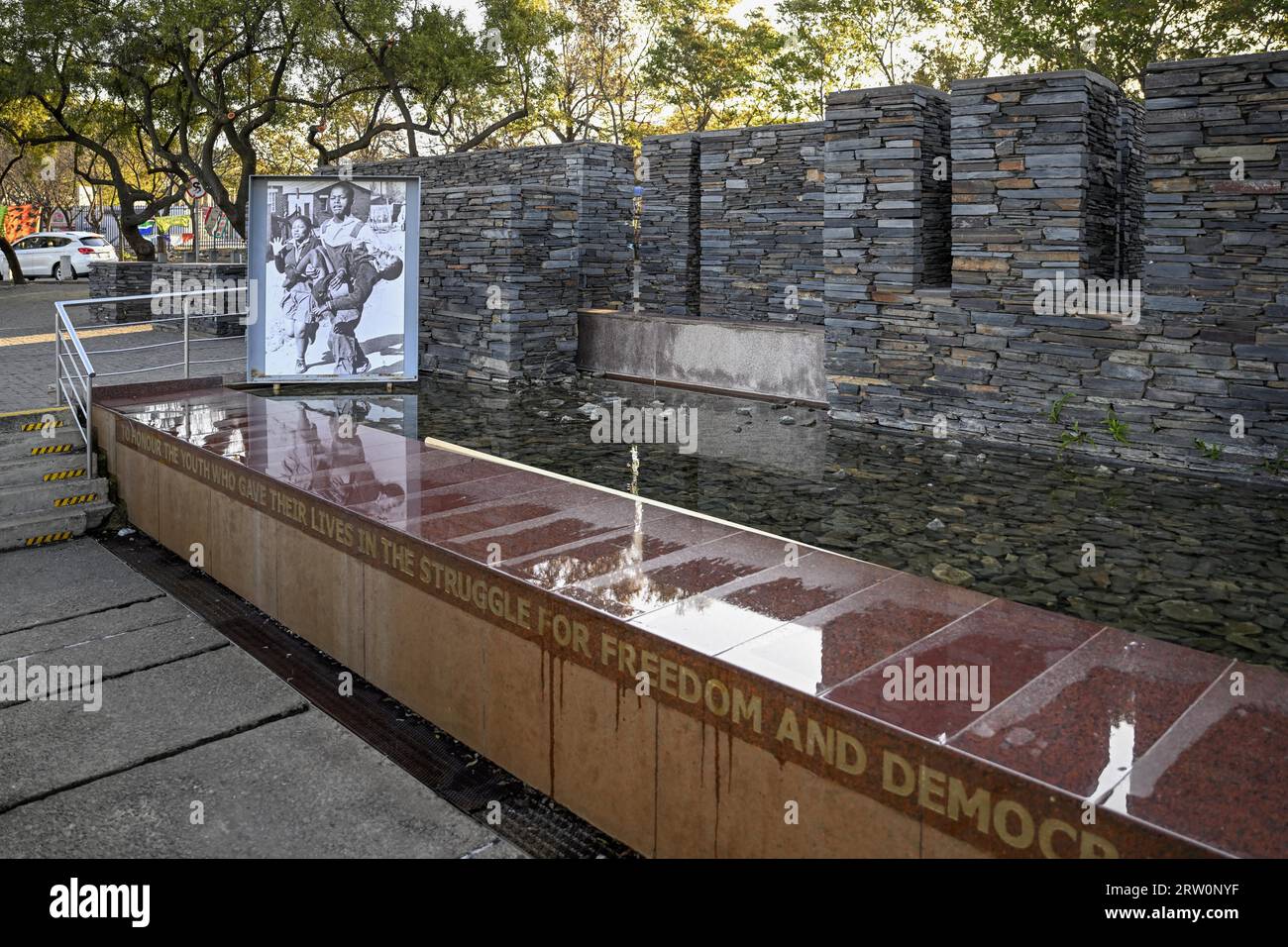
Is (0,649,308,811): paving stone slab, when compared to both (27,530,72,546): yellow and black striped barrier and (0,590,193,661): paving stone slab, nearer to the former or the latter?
(0,590,193,661): paving stone slab

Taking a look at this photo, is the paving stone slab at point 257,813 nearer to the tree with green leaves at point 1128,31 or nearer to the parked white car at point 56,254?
the tree with green leaves at point 1128,31

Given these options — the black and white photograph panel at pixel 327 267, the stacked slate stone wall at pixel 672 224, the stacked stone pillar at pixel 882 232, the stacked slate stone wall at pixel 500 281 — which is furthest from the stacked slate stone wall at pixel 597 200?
the stacked stone pillar at pixel 882 232

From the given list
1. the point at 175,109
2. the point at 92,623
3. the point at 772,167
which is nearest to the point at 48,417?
the point at 92,623

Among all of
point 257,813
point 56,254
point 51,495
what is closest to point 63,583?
point 51,495

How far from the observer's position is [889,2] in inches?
1334

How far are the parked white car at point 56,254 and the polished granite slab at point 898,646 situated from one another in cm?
3276

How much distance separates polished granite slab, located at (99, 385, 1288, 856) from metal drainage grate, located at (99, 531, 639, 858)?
2.90ft

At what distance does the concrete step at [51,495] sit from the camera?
28.1 ft

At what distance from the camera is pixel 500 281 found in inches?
→ 578

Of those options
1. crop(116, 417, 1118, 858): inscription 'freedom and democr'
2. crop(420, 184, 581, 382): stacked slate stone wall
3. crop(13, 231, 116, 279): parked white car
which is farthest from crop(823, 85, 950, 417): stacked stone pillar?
crop(13, 231, 116, 279): parked white car

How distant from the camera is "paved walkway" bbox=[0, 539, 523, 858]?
4.27m

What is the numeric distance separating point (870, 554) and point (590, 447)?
4005mm
